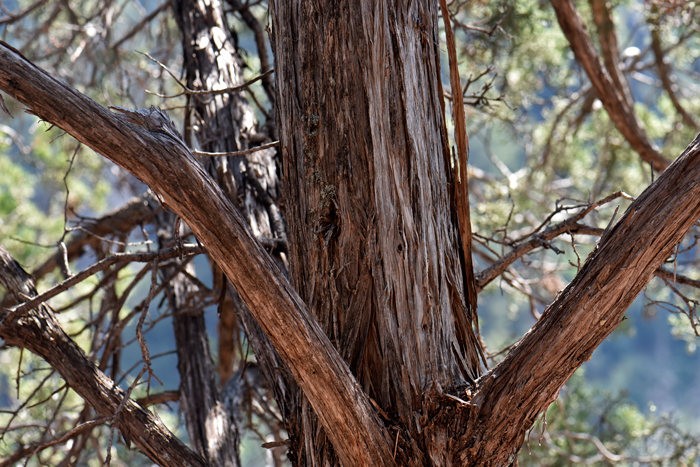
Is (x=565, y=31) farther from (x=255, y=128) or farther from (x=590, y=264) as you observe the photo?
(x=590, y=264)

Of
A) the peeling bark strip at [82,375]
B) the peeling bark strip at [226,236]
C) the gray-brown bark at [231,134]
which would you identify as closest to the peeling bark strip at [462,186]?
the peeling bark strip at [226,236]

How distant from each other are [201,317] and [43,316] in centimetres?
107

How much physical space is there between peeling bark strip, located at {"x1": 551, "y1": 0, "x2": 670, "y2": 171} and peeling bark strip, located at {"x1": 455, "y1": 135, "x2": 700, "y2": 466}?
5.59 feet

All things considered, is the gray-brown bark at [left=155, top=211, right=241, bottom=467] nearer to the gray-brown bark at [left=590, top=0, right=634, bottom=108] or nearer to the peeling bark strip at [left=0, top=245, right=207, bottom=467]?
the peeling bark strip at [left=0, top=245, right=207, bottom=467]

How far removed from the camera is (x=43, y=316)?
161cm

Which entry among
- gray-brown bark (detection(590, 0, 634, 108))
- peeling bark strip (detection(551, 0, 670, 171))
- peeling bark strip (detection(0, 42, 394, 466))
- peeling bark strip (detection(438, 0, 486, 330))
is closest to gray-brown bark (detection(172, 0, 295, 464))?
peeling bark strip (detection(0, 42, 394, 466))

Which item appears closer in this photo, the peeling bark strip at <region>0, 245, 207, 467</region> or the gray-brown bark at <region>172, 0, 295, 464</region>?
the peeling bark strip at <region>0, 245, 207, 467</region>

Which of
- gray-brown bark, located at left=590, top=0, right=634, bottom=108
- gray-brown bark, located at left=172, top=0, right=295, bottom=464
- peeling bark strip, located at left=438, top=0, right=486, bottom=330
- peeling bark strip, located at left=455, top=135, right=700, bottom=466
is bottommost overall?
peeling bark strip, located at left=455, top=135, right=700, bottom=466

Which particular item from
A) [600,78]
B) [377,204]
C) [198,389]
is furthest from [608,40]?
[198,389]

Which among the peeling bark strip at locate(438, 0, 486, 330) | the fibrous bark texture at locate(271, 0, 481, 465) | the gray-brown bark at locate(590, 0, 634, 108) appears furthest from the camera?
the gray-brown bark at locate(590, 0, 634, 108)

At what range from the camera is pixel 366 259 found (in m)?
1.27

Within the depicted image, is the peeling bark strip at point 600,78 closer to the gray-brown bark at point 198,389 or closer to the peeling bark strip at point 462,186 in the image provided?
the peeling bark strip at point 462,186

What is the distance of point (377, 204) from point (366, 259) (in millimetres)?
125

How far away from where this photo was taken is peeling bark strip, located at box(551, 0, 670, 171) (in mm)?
2646
